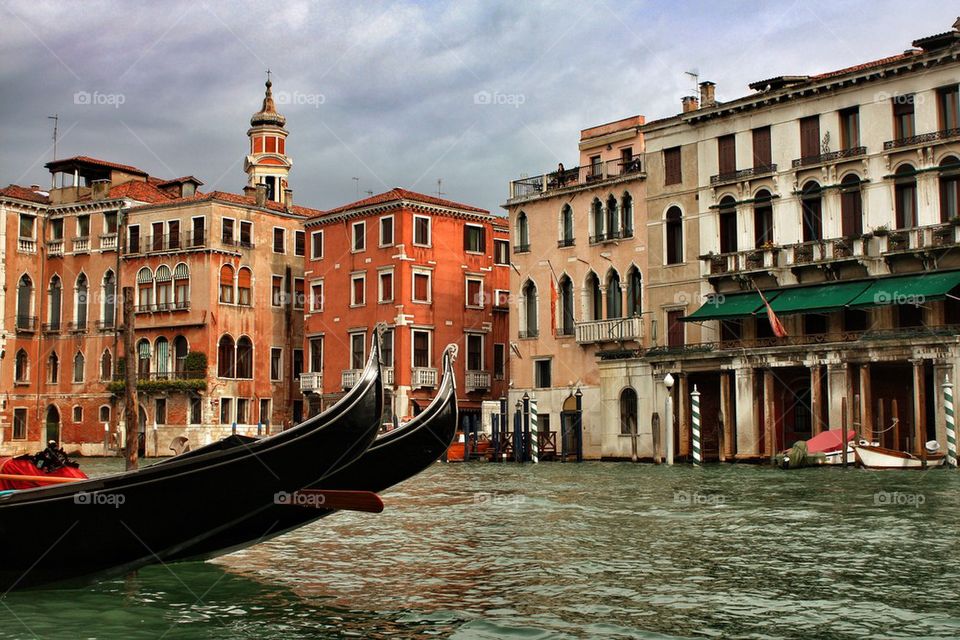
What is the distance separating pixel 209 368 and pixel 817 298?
68.7 feet

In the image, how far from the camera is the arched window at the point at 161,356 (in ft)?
130

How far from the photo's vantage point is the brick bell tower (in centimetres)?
4728

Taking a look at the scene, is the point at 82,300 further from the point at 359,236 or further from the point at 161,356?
the point at 359,236

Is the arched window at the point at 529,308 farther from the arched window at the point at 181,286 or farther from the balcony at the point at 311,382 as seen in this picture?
the arched window at the point at 181,286

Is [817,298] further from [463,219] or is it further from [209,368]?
[209,368]

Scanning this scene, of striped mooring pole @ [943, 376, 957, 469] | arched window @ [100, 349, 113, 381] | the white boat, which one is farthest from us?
arched window @ [100, 349, 113, 381]

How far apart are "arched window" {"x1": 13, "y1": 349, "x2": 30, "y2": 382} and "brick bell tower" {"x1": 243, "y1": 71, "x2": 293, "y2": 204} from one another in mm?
10852

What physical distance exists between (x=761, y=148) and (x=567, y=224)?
6568 mm

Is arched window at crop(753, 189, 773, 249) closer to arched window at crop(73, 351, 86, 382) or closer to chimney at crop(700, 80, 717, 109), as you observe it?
chimney at crop(700, 80, 717, 109)

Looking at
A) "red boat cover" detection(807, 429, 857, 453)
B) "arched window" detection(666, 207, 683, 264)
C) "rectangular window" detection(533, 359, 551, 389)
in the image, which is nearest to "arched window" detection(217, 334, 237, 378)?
"rectangular window" detection(533, 359, 551, 389)

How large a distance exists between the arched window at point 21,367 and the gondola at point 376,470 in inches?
1225

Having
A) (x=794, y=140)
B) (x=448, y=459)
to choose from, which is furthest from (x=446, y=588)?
(x=448, y=459)

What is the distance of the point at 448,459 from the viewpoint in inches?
1251

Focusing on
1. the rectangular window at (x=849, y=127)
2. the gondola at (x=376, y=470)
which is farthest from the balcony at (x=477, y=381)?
the gondola at (x=376, y=470)
